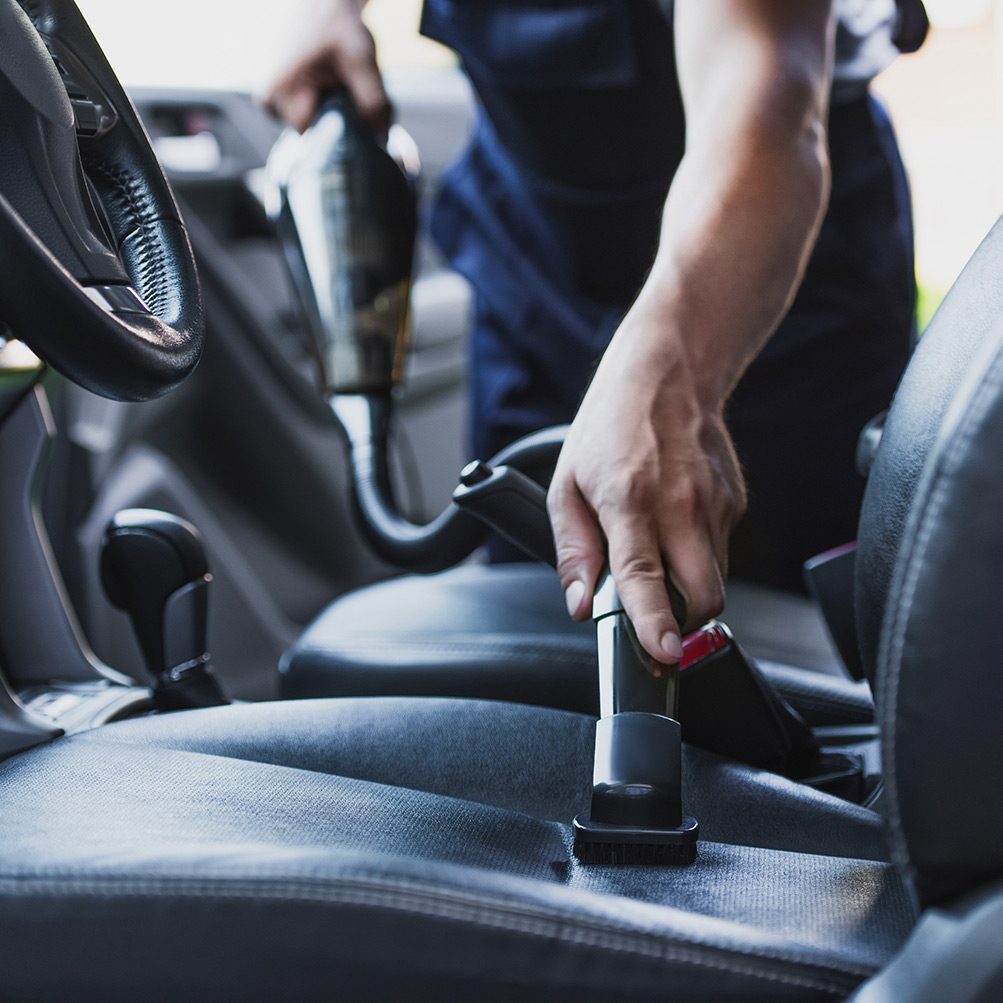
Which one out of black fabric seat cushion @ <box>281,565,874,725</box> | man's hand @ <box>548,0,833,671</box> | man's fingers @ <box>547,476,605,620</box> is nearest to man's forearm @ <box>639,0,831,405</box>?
man's hand @ <box>548,0,833,671</box>

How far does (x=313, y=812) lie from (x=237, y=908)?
4.7 inches

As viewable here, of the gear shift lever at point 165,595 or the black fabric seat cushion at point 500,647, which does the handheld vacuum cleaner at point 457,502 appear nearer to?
the black fabric seat cushion at point 500,647

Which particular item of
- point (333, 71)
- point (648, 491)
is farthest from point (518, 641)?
point (333, 71)

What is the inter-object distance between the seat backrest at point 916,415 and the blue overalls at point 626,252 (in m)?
0.50

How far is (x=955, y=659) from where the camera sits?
1.30 ft

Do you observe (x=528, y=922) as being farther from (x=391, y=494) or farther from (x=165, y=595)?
(x=391, y=494)

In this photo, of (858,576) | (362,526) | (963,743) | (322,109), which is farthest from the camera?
(322,109)

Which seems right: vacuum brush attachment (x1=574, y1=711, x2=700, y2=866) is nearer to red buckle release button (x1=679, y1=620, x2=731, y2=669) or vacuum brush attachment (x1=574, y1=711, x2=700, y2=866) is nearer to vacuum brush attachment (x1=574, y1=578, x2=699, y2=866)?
vacuum brush attachment (x1=574, y1=578, x2=699, y2=866)

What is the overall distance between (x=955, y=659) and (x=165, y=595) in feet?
2.02

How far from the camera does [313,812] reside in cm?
56

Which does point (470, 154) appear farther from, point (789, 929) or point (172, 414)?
point (789, 929)

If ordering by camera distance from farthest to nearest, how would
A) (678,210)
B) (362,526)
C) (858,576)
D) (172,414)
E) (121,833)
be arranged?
1. (172,414)
2. (362,526)
3. (678,210)
4. (858,576)
5. (121,833)

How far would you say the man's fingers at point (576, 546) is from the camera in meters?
0.67

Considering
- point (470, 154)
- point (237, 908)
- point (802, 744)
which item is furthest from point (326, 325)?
point (237, 908)
